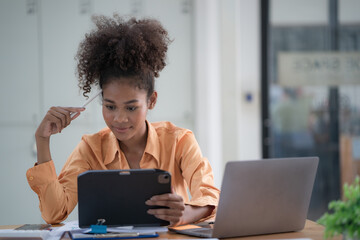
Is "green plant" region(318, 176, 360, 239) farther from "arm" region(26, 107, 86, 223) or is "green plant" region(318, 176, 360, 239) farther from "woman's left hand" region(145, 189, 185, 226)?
"arm" region(26, 107, 86, 223)

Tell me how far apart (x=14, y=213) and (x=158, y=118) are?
1287 millimetres

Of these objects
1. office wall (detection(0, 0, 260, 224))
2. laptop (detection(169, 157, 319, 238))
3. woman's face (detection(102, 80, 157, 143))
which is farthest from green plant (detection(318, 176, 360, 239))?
office wall (detection(0, 0, 260, 224))

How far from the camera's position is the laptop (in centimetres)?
131

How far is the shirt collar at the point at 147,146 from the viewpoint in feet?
6.14

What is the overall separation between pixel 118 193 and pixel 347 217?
65cm

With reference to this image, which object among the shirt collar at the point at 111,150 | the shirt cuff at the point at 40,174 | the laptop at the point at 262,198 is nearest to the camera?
the laptop at the point at 262,198

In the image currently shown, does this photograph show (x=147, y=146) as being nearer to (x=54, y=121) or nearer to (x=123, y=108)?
(x=123, y=108)

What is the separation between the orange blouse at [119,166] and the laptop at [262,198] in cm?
27

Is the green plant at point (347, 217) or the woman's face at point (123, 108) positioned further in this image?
the woman's face at point (123, 108)

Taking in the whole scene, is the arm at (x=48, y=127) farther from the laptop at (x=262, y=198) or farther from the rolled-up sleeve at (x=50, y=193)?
the laptop at (x=262, y=198)

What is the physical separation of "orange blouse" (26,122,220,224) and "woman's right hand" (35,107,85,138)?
115 mm

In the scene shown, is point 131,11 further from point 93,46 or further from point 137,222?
point 137,222

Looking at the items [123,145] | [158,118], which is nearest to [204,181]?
[123,145]

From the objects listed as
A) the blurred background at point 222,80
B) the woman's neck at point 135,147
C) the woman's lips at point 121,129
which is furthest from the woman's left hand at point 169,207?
the blurred background at point 222,80
